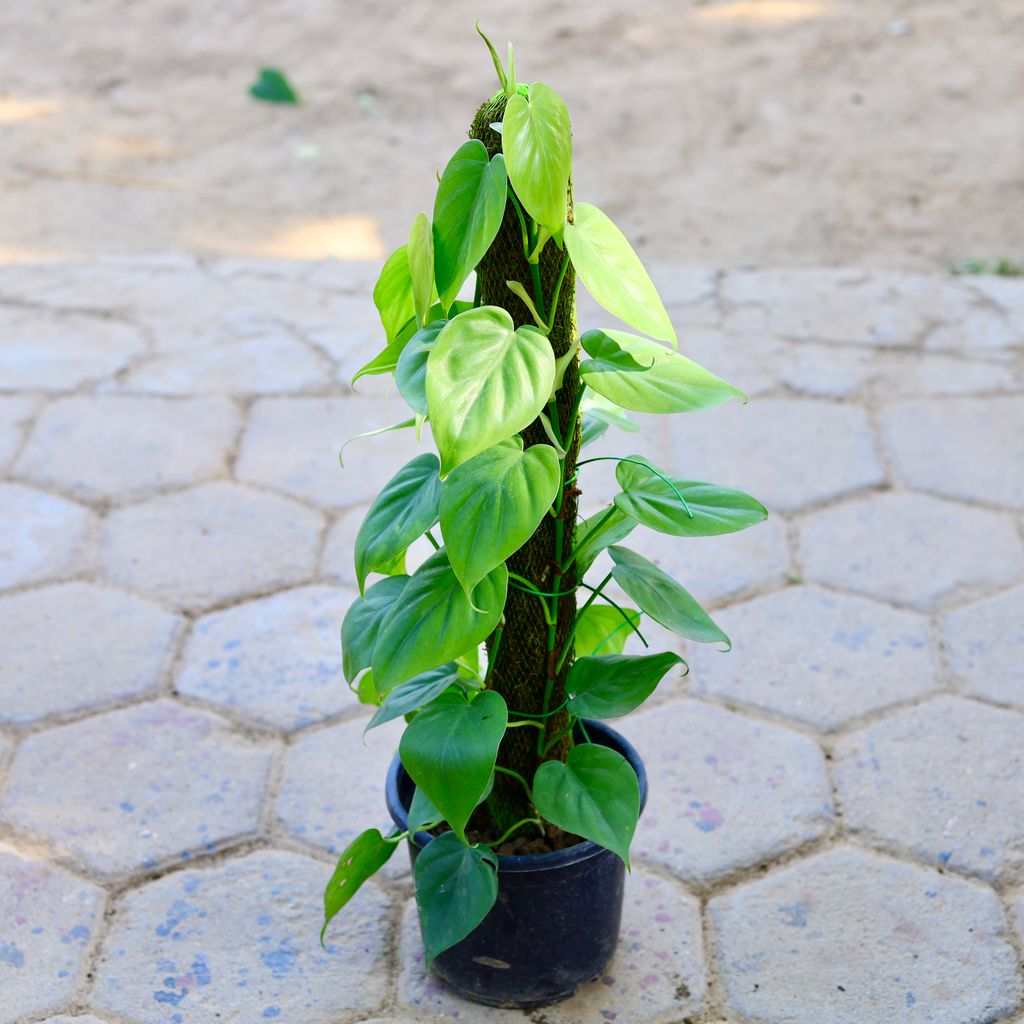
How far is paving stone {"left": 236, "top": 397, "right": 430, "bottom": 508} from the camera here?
8.02 feet

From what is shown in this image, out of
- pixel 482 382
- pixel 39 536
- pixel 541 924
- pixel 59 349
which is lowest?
pixel 59 349

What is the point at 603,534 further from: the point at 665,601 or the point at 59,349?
the point at 59,349

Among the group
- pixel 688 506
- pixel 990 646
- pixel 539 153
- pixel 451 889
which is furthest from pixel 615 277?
pixel 990 646

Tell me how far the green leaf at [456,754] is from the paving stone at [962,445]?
142 cm

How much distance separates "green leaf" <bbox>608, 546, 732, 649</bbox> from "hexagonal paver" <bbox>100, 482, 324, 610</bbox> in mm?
1005

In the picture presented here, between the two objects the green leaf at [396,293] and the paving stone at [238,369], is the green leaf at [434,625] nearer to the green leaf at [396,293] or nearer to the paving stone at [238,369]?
the green leaf at [396,293]

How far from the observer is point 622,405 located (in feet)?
3.83

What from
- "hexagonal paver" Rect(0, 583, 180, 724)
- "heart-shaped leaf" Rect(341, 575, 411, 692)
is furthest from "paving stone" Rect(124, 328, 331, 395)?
"heart-shaped leaf" Rect(341, 575, 411, 692)

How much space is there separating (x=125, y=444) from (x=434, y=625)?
1546mm

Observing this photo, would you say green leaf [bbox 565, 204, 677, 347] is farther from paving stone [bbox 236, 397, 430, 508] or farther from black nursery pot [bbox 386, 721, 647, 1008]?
paving stone [bbox 236, 397, 430, 508]

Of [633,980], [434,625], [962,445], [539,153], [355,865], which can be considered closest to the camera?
[539,153]

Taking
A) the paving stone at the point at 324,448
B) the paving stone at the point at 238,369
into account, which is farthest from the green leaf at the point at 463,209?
the paving stone at the point at 238,369

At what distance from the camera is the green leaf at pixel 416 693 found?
1310 millimetres

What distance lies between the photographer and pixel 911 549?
226cm
